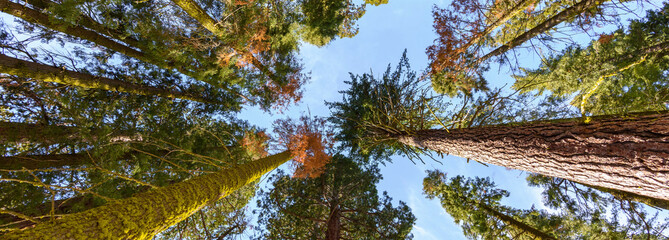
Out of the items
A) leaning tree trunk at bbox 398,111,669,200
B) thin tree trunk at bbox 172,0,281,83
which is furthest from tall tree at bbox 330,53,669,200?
thin tree trunk at bbox 172,0,281,83

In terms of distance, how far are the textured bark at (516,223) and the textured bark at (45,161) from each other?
11236 mm

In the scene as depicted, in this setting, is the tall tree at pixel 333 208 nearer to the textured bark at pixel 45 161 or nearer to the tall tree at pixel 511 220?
the tall tree at pixel 511 220

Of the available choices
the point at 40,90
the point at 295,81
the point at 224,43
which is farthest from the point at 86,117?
the point at 295,81

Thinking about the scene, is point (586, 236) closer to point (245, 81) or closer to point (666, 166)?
point (666, 166)

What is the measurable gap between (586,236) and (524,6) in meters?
6.09

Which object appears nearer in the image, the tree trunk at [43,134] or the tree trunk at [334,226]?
the tree trunk at [43,134]

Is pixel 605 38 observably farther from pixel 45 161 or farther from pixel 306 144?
pixel 45 161

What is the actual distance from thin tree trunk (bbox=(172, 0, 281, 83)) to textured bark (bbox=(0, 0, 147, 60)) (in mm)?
2512

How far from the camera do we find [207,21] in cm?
784

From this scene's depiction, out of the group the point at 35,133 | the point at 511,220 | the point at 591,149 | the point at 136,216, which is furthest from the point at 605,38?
the point at 35,133

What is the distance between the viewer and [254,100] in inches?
393

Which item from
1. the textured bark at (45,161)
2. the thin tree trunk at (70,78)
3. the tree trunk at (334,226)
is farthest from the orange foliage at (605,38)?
the textured bark at (45,161)

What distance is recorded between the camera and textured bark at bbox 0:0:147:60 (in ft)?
18.5

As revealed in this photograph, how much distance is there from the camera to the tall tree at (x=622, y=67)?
19.5 feet
